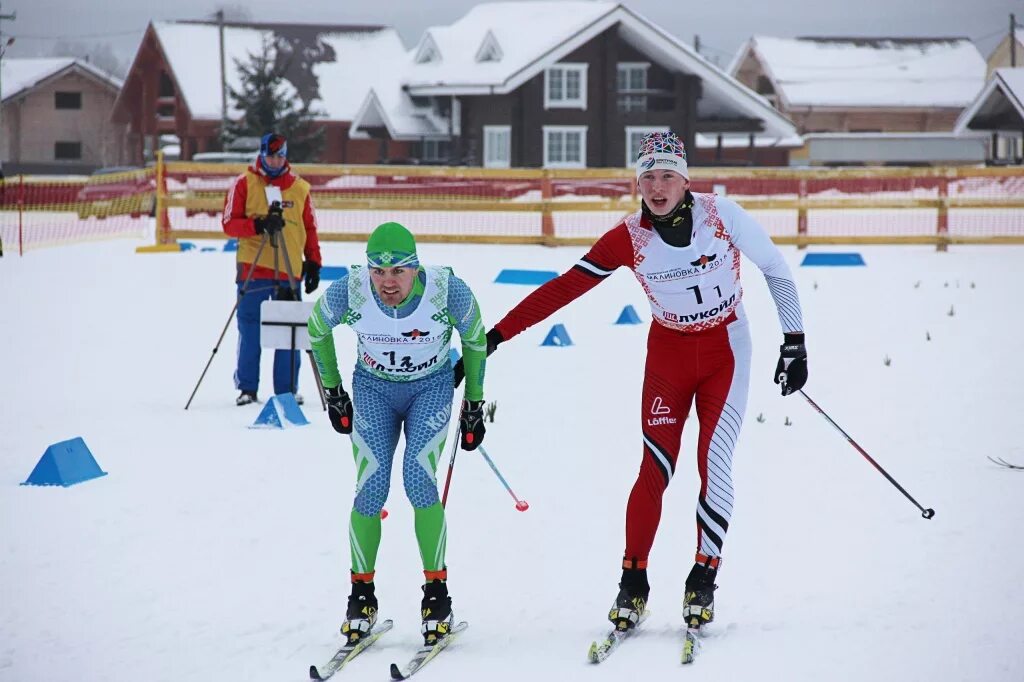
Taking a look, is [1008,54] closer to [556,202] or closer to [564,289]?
[556,202]

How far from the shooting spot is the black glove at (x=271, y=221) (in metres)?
10.6

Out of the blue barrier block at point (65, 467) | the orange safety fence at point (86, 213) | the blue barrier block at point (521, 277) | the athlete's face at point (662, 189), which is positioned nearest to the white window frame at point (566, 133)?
the orange safety fence at point (86, 213)

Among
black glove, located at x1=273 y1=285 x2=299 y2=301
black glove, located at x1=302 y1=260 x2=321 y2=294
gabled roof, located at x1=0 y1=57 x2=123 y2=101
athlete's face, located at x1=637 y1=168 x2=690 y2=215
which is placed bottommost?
black glove, located at x1=273 y1=285 x2=299 y2=301

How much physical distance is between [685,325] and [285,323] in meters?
4.95

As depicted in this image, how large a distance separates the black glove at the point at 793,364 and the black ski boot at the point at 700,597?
2.74 ft

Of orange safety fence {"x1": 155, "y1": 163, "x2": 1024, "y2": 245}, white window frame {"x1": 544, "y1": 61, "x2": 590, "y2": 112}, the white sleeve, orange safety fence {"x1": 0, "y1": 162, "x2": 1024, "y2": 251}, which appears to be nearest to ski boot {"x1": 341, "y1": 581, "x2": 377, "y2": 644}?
the white sleeve

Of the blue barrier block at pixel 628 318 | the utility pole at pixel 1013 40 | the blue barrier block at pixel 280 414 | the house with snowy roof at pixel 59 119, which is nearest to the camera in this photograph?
the blue barrier block at pixel 280 414

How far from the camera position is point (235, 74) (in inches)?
2331

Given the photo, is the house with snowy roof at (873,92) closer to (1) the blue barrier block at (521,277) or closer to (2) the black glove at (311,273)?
(1) the blue barrier block at (521,277)

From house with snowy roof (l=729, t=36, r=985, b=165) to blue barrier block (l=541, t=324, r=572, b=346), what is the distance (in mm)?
47865

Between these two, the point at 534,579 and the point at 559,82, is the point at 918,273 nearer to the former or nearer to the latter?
the point at 534,579

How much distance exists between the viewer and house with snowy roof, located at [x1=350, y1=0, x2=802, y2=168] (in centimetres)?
4309

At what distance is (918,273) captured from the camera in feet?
68.4

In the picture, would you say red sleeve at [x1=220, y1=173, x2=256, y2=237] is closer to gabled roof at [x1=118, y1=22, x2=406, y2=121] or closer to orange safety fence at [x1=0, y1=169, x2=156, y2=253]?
orange safety fence at [x1=0, y1=169, x2=156, y2=253]
